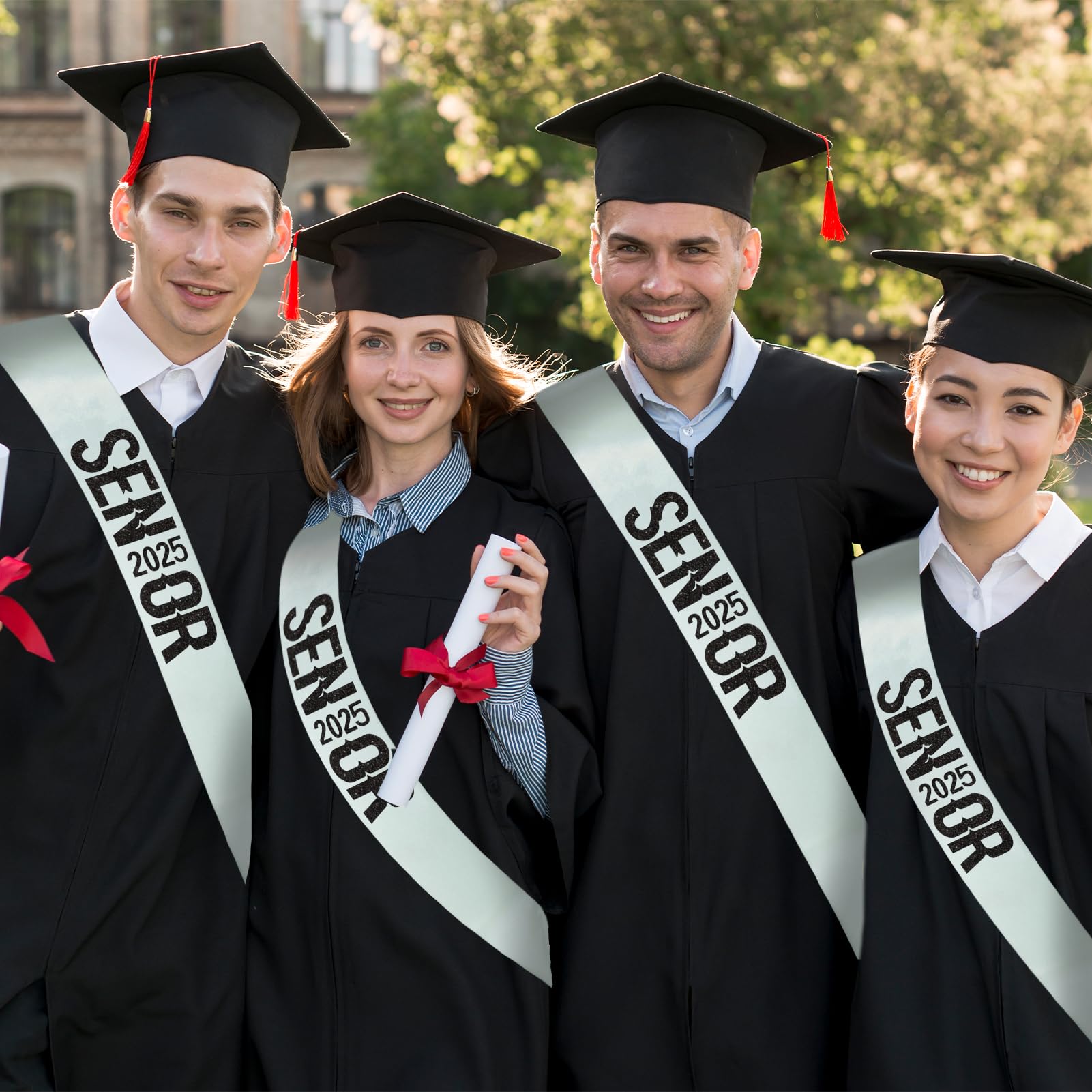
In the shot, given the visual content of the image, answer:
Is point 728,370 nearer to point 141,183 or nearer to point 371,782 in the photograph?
point 371,782

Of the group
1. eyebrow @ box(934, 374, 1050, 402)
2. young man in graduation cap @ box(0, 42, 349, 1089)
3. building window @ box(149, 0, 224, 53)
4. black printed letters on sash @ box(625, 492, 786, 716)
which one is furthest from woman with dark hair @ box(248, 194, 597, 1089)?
building window @ box(149, 0, 224, 53)

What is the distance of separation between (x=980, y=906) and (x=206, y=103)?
97.3 inches

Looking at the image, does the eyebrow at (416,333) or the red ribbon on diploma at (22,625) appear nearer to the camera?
the red ribbon on diploma at (22,625)

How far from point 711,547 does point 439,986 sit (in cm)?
114

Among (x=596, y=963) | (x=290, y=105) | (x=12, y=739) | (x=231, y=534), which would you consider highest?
(x=290, y=105)

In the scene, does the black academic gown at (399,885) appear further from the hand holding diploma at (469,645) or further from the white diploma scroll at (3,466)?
the white diploma scroll at (3,466)

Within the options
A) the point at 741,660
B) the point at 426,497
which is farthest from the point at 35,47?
the point at 741,660

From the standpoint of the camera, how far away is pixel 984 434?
2.91m

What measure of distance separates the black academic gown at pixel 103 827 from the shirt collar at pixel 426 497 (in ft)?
0.88

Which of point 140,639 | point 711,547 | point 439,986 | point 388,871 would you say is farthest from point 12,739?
point 711,547

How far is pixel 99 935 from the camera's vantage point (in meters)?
3.00

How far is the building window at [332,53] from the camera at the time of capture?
2419 cm

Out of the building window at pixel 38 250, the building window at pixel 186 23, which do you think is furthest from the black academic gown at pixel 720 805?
the building window at pixel 38 250

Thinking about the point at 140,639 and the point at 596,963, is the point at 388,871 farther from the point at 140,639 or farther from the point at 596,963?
the point at 140,639
